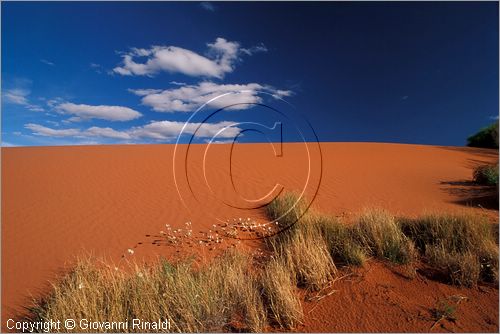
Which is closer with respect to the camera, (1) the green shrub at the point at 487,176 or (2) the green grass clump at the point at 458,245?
(2) the green grass clump at the point at 458,245

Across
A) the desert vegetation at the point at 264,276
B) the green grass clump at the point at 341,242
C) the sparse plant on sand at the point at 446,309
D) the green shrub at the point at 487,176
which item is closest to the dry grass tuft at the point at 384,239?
the desert vegetation at the point at 264,276

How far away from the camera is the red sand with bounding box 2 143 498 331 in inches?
159

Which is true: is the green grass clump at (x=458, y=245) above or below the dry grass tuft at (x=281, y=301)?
above

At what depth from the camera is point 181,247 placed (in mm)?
6000

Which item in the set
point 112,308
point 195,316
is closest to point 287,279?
point 195,316

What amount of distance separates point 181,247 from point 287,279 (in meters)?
2.58

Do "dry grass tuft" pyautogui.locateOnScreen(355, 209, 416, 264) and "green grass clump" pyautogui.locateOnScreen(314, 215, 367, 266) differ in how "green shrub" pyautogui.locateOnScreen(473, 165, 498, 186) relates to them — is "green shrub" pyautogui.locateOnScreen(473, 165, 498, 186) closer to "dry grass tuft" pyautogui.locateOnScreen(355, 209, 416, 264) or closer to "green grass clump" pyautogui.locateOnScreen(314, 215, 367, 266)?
"dry grass tuft" pyautogui.locateOnScreen(355, 209, 416, 264)

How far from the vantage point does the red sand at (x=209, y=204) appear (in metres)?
4.05

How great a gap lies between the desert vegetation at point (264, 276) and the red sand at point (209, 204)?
338 millimetres

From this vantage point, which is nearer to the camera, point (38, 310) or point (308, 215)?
point (38, 310)

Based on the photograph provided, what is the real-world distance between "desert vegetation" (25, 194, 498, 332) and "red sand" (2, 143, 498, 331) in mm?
338

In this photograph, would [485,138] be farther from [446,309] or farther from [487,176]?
[446,309]

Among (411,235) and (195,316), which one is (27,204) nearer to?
(195,316)

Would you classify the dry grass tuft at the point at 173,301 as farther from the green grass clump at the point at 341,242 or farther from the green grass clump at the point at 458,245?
the green grass clump at the point at 458,245
